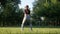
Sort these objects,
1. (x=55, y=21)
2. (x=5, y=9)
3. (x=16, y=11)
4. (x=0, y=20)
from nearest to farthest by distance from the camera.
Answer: (x=0, y=20)
(x=5, y=9)
(x=55, y=21)
(x=16, y=11)

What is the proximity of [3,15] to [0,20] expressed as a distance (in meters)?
6.57

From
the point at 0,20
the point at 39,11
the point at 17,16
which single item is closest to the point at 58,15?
the point at 39,11

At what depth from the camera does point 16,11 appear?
104500mm

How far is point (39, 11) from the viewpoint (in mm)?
97188

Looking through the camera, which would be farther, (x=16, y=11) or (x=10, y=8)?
(x=16, y=11)

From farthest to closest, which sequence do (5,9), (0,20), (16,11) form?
(16,11)
(5,9)
(0,20)

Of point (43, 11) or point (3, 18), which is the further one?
Answer: point (43, 11)

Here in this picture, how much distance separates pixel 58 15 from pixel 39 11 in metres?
8.24

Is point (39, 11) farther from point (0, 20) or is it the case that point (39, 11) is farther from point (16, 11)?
point (0, 20)

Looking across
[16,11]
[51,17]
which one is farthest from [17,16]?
[51,17]

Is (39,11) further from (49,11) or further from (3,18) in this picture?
(3,18)

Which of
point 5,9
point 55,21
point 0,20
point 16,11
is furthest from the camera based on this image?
point 16,11

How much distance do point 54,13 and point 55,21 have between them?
139 inches

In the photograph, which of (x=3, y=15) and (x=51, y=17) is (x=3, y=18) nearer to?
(x=3, y=15)
